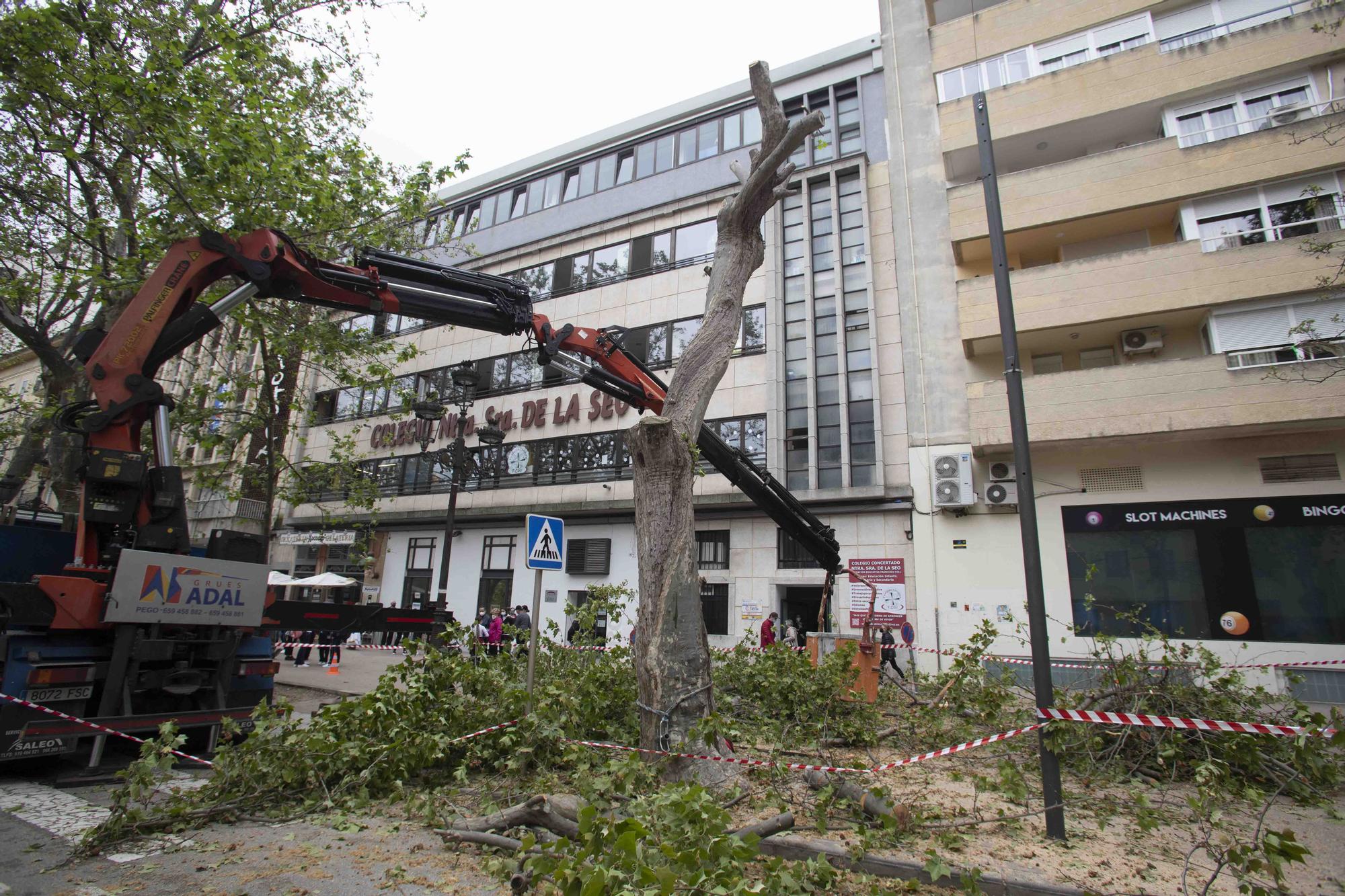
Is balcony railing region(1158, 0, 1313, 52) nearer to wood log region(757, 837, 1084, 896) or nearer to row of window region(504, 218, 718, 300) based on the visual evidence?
row of window region(504, 218, 718, 300)

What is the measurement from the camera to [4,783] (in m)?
5.68

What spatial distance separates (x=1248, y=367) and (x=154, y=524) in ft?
59.2

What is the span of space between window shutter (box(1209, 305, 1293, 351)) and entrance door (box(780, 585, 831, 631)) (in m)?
10.5

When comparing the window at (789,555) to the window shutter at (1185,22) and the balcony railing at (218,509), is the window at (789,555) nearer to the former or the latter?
the window shutter at (1185,22)

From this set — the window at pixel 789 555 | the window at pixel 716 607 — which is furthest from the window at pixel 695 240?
the window at pixel 716 607

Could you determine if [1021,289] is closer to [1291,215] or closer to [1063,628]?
[1291,215]

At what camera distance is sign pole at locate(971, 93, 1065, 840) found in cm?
498

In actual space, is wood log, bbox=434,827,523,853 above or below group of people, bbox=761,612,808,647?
below

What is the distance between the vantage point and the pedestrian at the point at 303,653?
636 inches

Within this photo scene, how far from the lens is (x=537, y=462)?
22.9 m

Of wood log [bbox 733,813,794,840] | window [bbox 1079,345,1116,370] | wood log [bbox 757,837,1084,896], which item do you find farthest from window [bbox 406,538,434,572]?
wood log [bbox 757,837,1084,896]

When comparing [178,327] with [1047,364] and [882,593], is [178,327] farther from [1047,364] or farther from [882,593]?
[1047,364]

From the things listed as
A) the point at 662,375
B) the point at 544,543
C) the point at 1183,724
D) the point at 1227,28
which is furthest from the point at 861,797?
the point at 1227,28

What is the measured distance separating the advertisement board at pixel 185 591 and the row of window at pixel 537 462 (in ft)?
37.5
